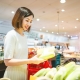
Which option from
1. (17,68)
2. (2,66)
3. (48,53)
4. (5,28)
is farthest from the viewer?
(5,28)

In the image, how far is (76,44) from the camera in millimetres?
18641

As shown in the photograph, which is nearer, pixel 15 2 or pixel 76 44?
pixel 15 2

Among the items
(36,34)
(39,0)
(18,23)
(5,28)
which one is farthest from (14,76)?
(36,34)

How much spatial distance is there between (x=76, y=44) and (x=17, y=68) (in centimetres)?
1858

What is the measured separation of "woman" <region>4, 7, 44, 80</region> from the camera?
988mm

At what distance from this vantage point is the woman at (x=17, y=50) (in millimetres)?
988

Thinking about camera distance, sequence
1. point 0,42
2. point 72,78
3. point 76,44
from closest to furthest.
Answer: point 72,78 → point 0,42 → point 76,44

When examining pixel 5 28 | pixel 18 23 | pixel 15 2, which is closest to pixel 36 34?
pixel 5 28

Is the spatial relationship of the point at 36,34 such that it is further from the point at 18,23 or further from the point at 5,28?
the point at 18,23

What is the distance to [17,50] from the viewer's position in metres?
1.08

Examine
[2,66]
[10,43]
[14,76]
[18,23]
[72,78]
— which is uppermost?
[18,23]

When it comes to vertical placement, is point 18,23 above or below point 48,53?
above

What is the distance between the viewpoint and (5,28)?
1017cm

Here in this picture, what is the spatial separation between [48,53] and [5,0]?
4552mm
